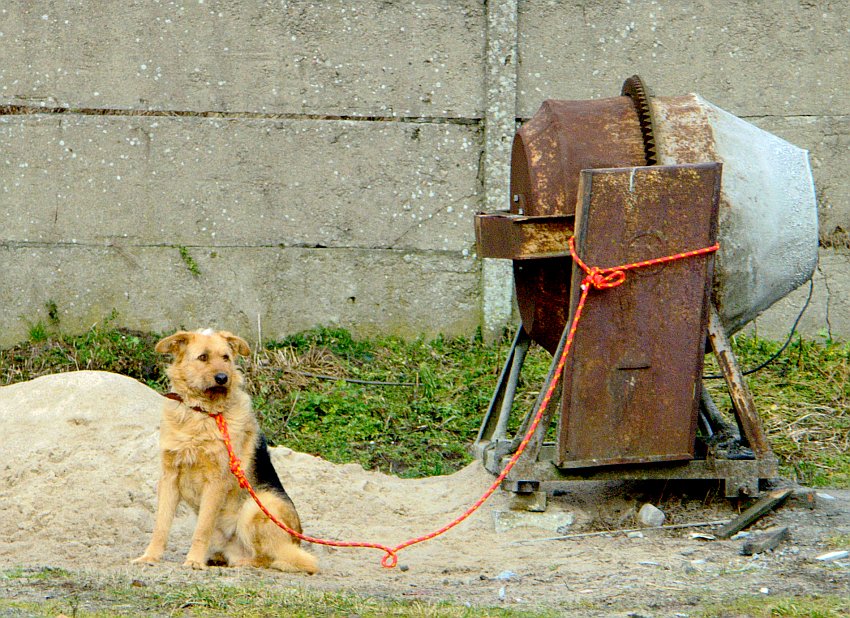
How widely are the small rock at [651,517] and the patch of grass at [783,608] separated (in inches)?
59.0

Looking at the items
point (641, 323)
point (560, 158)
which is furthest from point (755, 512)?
point (560, 158)

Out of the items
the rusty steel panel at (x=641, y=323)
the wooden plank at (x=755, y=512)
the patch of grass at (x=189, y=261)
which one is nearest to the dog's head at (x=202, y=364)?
the rusty steel panel at (x=641, y=323)

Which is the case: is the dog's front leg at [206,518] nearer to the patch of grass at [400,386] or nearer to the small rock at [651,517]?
the small rock at [651,517]

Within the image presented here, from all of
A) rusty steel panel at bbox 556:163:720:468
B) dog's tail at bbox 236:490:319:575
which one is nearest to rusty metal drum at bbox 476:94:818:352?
rusty steel panel at bbox 556:163:720:468

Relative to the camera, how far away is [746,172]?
5855 millimetres

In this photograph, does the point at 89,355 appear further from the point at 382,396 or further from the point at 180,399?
the point at 180,399

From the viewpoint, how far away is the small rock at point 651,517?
19.2 ft

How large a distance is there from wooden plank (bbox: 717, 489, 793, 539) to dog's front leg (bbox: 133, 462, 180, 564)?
2.81 m

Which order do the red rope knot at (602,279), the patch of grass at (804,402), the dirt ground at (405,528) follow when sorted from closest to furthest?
1. the dirt ground at (405,528)
2. the red rope knot at (602,279)
3. the patch of grass at (804,402)

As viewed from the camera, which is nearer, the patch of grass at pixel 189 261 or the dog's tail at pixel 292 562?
the dog's tail at pixel 292 562

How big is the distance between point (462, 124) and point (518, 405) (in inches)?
92.7

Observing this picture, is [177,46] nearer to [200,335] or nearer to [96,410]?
[96,410]

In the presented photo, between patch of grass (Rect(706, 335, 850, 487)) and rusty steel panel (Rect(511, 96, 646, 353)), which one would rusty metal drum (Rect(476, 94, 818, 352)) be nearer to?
rusty steel panel (Rect(511, 96, 646, 353))

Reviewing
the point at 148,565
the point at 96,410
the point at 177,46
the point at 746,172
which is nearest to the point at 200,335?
the point at 148,565
